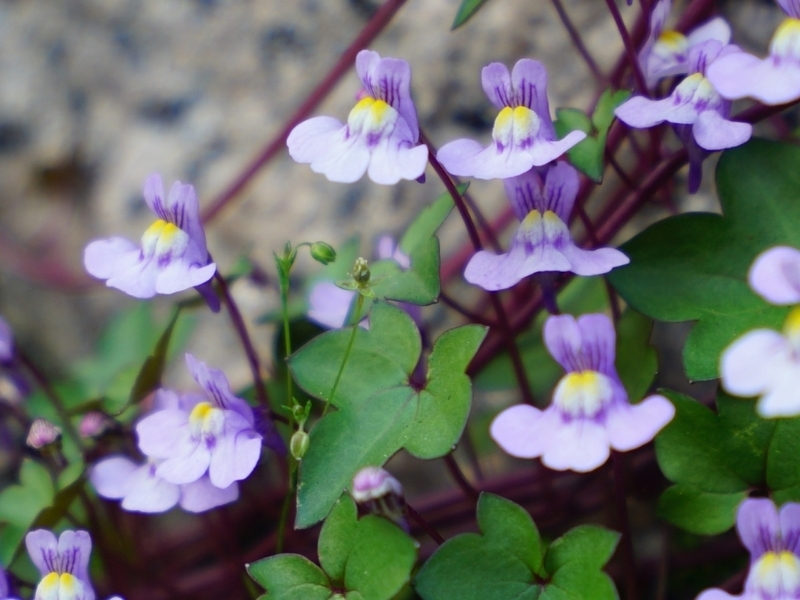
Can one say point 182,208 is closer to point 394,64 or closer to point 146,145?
point 394,64

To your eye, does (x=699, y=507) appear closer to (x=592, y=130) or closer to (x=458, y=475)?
(x=458, y=475)

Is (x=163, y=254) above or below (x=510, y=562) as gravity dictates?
above

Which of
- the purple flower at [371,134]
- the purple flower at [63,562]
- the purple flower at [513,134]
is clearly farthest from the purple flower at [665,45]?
the purple flower at [63,562]

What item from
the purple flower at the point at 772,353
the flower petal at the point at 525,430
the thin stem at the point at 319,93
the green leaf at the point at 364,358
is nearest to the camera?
the purple flower at the point at 772,353

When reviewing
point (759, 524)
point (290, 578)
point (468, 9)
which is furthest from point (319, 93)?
point (759, 524)


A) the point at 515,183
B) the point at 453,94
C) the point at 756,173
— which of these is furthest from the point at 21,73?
the point at 756,173

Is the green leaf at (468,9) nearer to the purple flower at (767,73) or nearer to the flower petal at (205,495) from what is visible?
the purple flower at (767,73)
